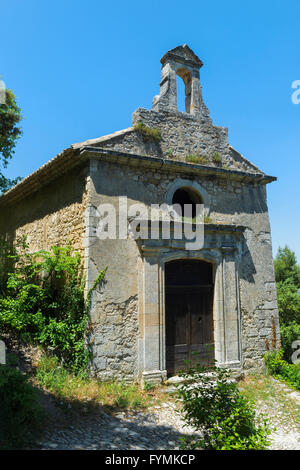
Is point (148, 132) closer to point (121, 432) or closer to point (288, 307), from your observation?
point (121, 432)

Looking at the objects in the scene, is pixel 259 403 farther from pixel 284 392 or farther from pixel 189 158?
pixel 189 158

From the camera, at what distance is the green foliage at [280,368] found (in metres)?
7.30

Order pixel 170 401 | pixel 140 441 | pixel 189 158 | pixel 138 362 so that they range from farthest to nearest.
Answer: pixel 189 158 < pixel 138 362 < pixel 170 401 < pixel 140 441

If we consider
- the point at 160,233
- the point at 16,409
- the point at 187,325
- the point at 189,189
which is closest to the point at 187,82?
the point at 189,189

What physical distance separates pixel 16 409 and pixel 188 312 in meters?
3.95

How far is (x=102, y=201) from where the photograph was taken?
21.3 ft

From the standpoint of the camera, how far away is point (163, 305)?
6660 millimetres

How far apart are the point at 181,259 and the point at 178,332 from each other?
1.52 metres

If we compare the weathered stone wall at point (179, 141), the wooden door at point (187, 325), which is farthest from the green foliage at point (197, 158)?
the wooden door at point (187, 325)

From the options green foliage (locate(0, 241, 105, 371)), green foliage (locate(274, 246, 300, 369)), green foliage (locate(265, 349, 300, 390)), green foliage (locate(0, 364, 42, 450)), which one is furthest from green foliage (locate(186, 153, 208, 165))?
green foliage (locate(0, 364, 42, 450))

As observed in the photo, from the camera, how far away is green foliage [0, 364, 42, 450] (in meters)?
3.82

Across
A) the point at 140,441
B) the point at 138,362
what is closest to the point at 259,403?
the point at 138,362

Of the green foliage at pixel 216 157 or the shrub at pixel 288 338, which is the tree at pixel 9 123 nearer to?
the green foliage at pixel 216 157

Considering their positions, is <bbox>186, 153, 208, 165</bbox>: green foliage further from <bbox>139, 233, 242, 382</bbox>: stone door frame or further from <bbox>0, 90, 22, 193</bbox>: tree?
<bbox>0, 90, 22, 193</bbox>: tree
